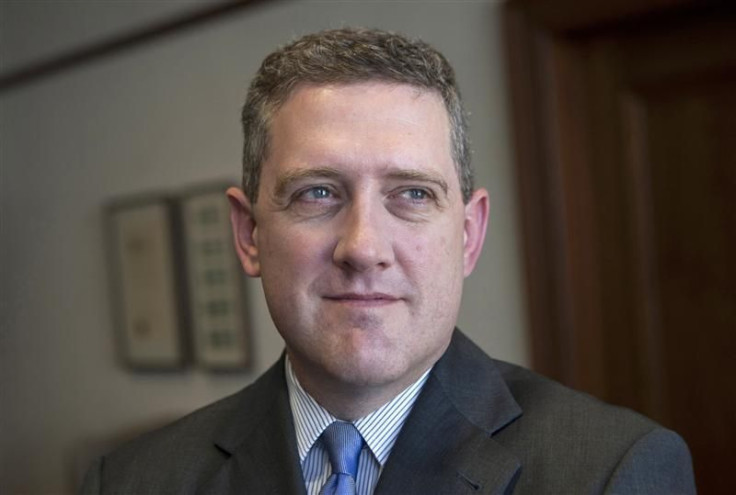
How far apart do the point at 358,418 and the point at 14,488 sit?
12.4ft

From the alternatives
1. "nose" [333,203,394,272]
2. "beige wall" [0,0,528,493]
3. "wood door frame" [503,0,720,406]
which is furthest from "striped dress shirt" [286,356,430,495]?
"beige wall" [0,0,528,493]

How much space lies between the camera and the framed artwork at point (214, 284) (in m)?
3.57

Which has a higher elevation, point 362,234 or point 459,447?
point 362,234

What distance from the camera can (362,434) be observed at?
144 centimetres

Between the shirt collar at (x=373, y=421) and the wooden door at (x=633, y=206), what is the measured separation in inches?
46.1

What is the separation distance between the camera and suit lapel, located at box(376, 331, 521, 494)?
4.47ft

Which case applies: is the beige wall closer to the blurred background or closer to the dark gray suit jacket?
the blurred background

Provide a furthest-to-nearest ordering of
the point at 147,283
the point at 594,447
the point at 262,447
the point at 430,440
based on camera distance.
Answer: the point at 147,283
the point at 262,447
the point at 430,440
the point at 594,447

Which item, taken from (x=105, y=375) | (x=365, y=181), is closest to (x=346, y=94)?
(x=365, y=181)

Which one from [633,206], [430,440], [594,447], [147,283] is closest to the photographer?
[594,447]

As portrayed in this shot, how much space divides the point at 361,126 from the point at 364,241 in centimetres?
16

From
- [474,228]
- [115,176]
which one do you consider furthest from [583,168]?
[115,176]

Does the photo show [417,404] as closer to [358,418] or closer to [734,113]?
[358,418]

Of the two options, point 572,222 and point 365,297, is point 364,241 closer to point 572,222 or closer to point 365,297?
point 365,297
